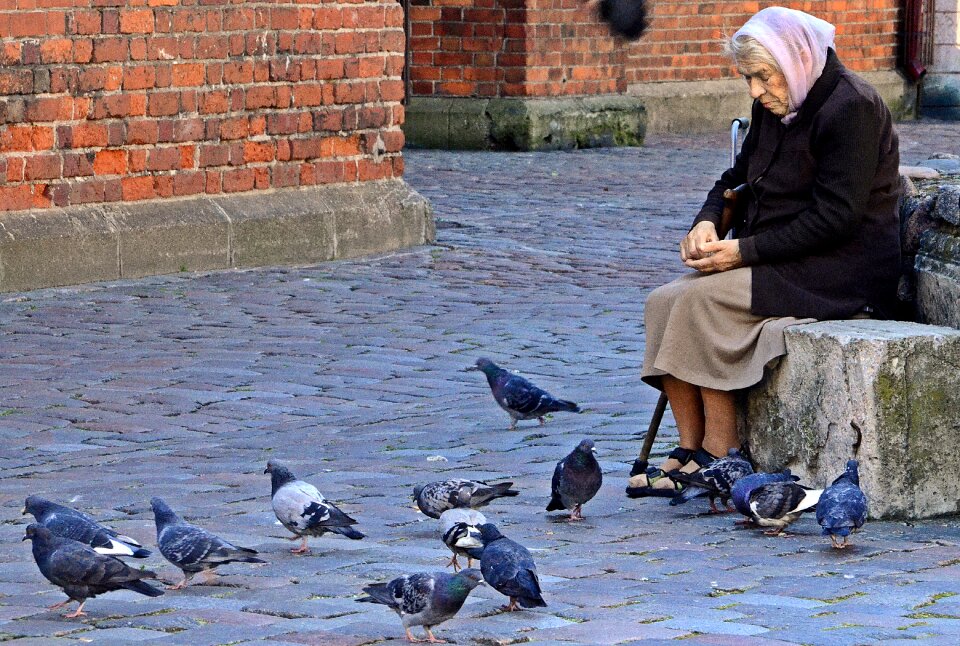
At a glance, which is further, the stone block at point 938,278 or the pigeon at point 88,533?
the stone block at point 938,278

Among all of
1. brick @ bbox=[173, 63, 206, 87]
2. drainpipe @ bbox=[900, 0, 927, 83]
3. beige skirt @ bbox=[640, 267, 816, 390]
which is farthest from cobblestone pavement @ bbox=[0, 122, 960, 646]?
drainpipe @ bbox=[900, 0, 927, 83]

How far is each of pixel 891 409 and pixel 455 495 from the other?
4.29ft

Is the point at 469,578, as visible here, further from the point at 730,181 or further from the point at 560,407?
the point at 560,407

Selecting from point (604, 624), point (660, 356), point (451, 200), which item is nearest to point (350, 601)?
point (604, 624)

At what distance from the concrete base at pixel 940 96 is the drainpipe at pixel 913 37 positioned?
0.79ft

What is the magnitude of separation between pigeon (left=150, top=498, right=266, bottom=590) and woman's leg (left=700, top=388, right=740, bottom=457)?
183cm

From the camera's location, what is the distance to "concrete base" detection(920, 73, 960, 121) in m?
24.3

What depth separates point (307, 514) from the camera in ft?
16.2

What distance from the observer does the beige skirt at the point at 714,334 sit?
5.73 m

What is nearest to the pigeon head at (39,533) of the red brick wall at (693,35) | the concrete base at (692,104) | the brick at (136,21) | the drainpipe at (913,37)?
the brick at (136,21)

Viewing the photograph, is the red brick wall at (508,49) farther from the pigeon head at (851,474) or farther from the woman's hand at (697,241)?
the pigeon head at (851,474)

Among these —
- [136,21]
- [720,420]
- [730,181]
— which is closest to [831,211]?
[730,181]

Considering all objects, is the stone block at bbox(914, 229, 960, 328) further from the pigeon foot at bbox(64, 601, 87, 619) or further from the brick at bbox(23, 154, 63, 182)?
the brick at bbox(23, 154, 63, 182)

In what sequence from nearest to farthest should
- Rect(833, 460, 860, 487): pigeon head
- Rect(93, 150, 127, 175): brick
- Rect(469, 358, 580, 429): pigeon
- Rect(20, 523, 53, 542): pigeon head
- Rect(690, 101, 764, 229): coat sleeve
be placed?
1. Rect(20, 523, 53, 542): pigeon head
2. Rect(833, 460, 860, 487): pigeon head
3. Rect(690, 101, 764, 229): coat sleeve
4. Rect(469, 358, 580, 429): pigeon
5. Rect(93, 150, 127, 175): brick
